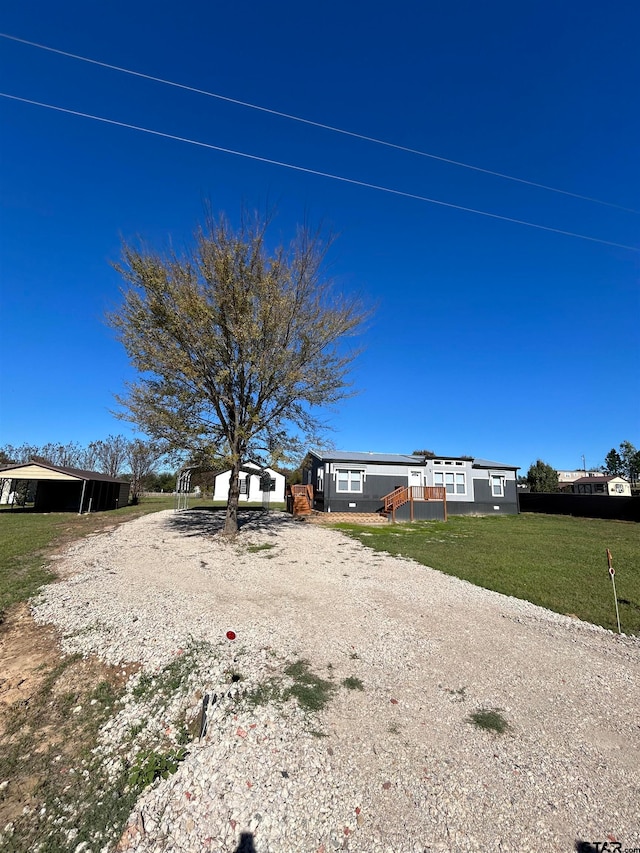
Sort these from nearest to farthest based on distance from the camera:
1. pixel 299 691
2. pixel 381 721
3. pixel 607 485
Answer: pixel 381 721 → pixel 299 691 → pixel 607 485

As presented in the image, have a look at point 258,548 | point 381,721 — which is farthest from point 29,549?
point 381,721

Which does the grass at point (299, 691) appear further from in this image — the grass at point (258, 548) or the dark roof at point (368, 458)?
the dark roof at point (368, 458)

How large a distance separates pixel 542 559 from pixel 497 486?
1726cm

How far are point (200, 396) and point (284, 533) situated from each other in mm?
6270

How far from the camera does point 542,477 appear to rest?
5144cm

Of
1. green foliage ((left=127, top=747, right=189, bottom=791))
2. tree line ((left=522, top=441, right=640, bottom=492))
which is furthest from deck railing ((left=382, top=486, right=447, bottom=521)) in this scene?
tree line ((left=522, top=441, right=640, bottom=492))

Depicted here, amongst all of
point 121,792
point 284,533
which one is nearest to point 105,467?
point 284,533

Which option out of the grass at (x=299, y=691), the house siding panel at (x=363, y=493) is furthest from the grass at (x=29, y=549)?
the house siding panel at (x=363, y=493)

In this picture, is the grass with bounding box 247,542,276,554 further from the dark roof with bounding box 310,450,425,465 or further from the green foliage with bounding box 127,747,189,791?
the dark roof with bounding box 310,450,425,465

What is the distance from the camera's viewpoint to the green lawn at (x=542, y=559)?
7102mm

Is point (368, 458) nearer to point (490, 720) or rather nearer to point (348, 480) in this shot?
point (348, 480)

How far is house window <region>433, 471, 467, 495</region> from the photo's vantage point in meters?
25.7

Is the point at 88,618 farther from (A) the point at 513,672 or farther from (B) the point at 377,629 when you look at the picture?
(A) the point at 513,672

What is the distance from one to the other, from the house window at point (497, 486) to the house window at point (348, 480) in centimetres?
995
